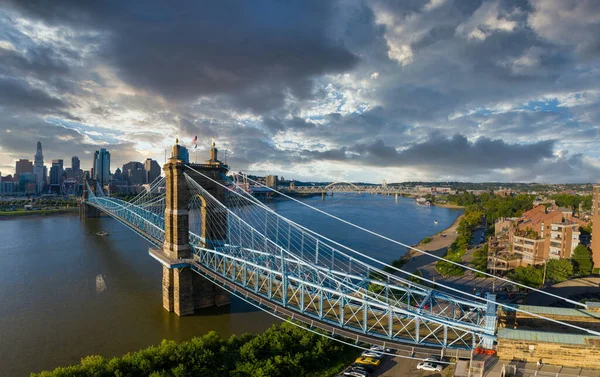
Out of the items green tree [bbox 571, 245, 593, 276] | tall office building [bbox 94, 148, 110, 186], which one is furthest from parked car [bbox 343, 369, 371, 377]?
tall office building [bbox 94, 148, 110, 186]

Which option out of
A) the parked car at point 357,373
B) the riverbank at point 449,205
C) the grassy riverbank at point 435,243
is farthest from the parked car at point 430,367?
the riverbank at point 449,205

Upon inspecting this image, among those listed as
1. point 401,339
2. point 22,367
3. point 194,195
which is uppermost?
point 194,195

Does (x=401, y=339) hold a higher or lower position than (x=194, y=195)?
lower

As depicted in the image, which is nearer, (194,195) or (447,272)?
(194,195)

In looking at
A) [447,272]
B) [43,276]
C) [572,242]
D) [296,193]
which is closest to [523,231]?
[572,242]

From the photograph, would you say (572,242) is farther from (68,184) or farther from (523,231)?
(68,184)

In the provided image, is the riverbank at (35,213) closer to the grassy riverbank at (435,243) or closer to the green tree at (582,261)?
the grassy riverbank at (435,243)

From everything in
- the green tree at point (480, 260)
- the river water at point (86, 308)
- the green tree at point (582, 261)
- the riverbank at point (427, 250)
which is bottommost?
the river water at point (86, 308)
